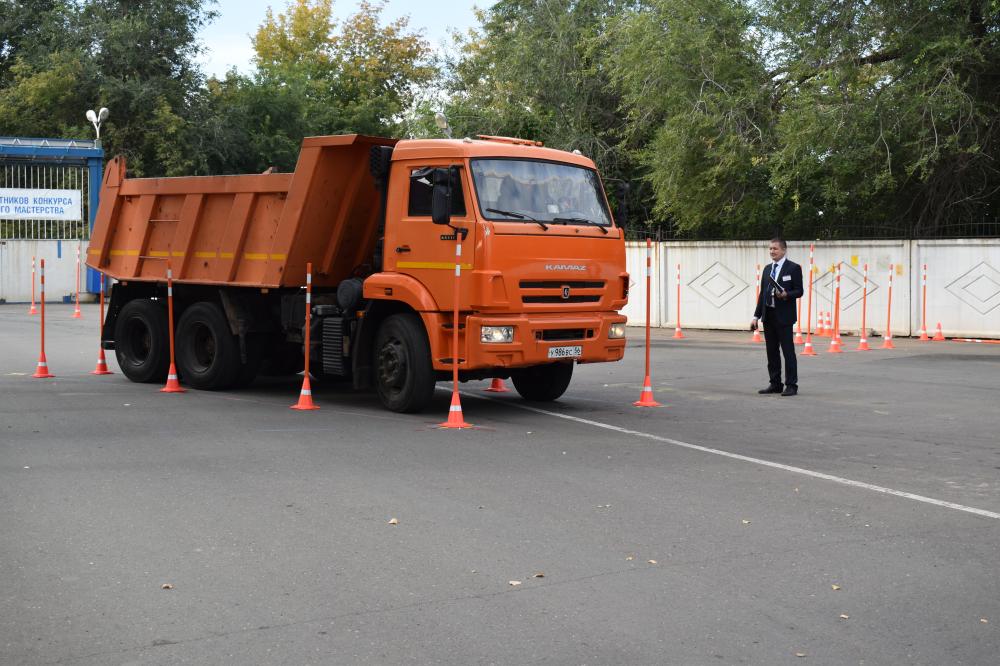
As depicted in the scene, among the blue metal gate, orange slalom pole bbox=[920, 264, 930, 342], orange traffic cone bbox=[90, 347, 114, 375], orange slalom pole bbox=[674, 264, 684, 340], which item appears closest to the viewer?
orange traffic cone bbox=[90, 347, 114, 375]

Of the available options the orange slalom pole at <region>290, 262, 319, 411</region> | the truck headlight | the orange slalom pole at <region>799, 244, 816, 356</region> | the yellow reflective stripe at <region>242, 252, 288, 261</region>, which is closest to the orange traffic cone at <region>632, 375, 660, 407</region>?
the truck headlight

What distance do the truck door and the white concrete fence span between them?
50.5ft

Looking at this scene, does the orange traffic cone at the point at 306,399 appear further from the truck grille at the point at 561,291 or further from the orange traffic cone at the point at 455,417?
the truck grille at the point at 561,291

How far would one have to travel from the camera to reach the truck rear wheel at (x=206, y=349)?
1484 cm

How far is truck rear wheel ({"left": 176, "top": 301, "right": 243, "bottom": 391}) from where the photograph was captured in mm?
14836

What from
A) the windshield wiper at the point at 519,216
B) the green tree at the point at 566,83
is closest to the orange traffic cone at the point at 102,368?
the windshield wiper at the point at 519,216

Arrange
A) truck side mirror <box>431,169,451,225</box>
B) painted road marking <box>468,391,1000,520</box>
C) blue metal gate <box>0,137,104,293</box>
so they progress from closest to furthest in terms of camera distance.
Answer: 1. painted road marking <box>468,391,1000,520</box>
2. truck side mirror <box>431,169,451,225</box>
3. blue metal gate <box>0,137,104,293</box>

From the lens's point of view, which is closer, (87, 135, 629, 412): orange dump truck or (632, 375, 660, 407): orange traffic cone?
(87, 135, 629, 412): orange dump truck

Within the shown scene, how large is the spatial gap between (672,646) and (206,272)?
10865 mm

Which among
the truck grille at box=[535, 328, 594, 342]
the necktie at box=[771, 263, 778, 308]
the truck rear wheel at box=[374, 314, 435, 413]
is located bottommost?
the truck rear wheel at box=[374, 314, 435, 413]

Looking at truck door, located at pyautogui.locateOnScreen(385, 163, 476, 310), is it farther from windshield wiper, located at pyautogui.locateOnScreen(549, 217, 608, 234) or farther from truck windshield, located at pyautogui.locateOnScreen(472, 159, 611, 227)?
windshield wiper, located at pyautogui.locateOnScreen(549, 217, 608, 234)

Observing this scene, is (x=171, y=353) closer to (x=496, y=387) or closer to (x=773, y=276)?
(x=496, y=387)

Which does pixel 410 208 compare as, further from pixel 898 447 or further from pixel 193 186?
pixel 898 447

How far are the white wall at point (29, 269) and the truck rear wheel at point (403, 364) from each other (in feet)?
93.5
